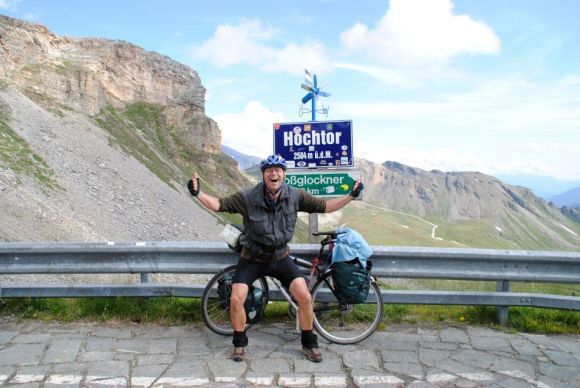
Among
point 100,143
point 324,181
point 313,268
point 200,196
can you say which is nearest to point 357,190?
point 313,268

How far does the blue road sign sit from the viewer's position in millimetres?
6742

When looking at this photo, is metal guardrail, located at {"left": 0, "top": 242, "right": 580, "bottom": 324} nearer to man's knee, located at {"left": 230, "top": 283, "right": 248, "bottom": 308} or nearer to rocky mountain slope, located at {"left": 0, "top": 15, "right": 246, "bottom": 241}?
man's knee, located at {"left": 230, "top": 283, "right": 248, "bottom": 308}

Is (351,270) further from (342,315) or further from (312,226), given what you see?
(312,226)

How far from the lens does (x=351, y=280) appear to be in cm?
520

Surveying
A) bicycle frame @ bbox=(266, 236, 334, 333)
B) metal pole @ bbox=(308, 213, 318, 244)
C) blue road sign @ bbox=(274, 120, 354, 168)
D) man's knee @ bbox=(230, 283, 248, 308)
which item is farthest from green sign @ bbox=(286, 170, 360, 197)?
man's knee @ bbox=(230, 283, 248, 308)

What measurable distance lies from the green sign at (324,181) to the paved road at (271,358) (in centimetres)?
193

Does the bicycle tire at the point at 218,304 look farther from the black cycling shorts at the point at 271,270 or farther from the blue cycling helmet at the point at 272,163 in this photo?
the blue cycling helmet at the point at 272,163

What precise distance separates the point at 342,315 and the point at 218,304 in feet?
4.94

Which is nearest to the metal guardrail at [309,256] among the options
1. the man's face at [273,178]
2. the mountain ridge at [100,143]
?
the man's face at [273,178]

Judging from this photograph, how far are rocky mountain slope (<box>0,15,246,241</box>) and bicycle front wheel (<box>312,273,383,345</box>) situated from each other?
18317 mm

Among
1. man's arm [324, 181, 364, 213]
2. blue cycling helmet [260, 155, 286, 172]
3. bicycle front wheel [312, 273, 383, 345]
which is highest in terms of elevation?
blue cycling helmet [260, 155, 286, 172]

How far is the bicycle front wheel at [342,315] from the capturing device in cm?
537

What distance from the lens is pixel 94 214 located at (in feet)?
99.4

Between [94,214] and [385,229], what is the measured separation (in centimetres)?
16006
